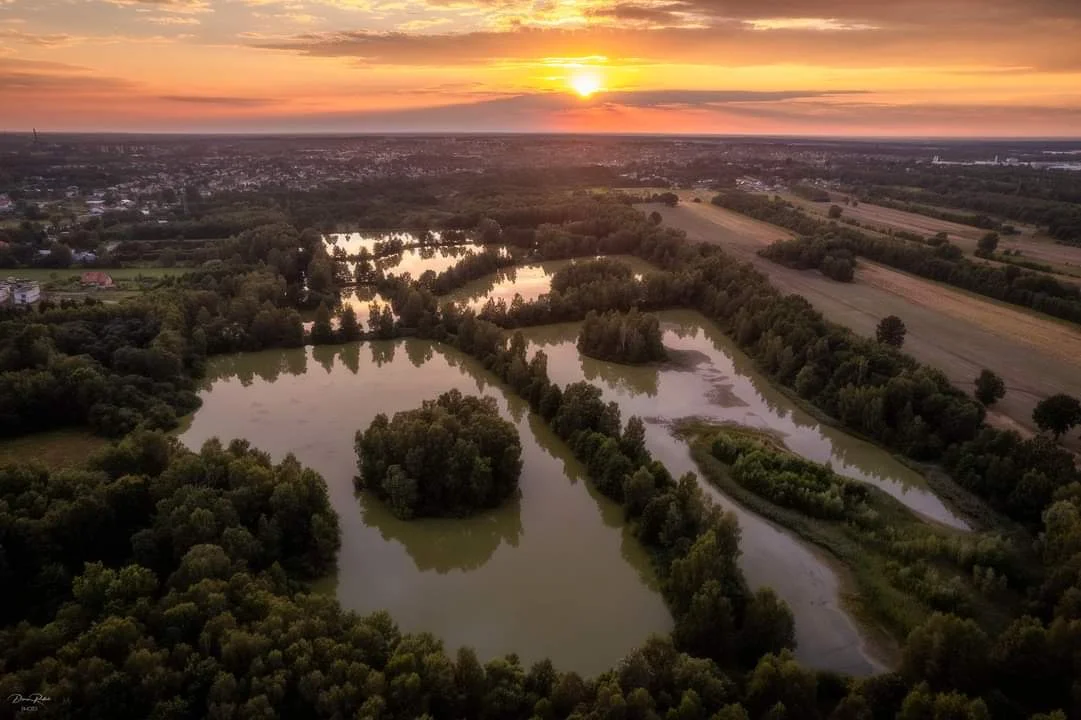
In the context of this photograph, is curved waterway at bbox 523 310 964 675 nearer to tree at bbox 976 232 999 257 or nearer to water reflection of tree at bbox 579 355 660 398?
water reflection of tree at bbox 579 355 660 398

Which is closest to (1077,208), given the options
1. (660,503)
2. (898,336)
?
(898,336)

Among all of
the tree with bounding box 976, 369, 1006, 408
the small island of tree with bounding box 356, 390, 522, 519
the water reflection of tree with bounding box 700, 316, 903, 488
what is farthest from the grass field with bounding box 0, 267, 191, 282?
the tree with bounding box 976, 369, 1006, 408

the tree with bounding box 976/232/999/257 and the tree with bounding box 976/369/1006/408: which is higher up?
the tree with bounding box 976/232/999/257

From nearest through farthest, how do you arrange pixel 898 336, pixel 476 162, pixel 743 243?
pixel 898 336 < pixel 743 243 < pixel 476 162

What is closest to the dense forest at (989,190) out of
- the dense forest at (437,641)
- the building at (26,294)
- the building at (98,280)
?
the dense forest at (437,641)

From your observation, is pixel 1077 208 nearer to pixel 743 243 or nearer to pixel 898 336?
pixel 743 243

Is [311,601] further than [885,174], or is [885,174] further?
[885,174]
